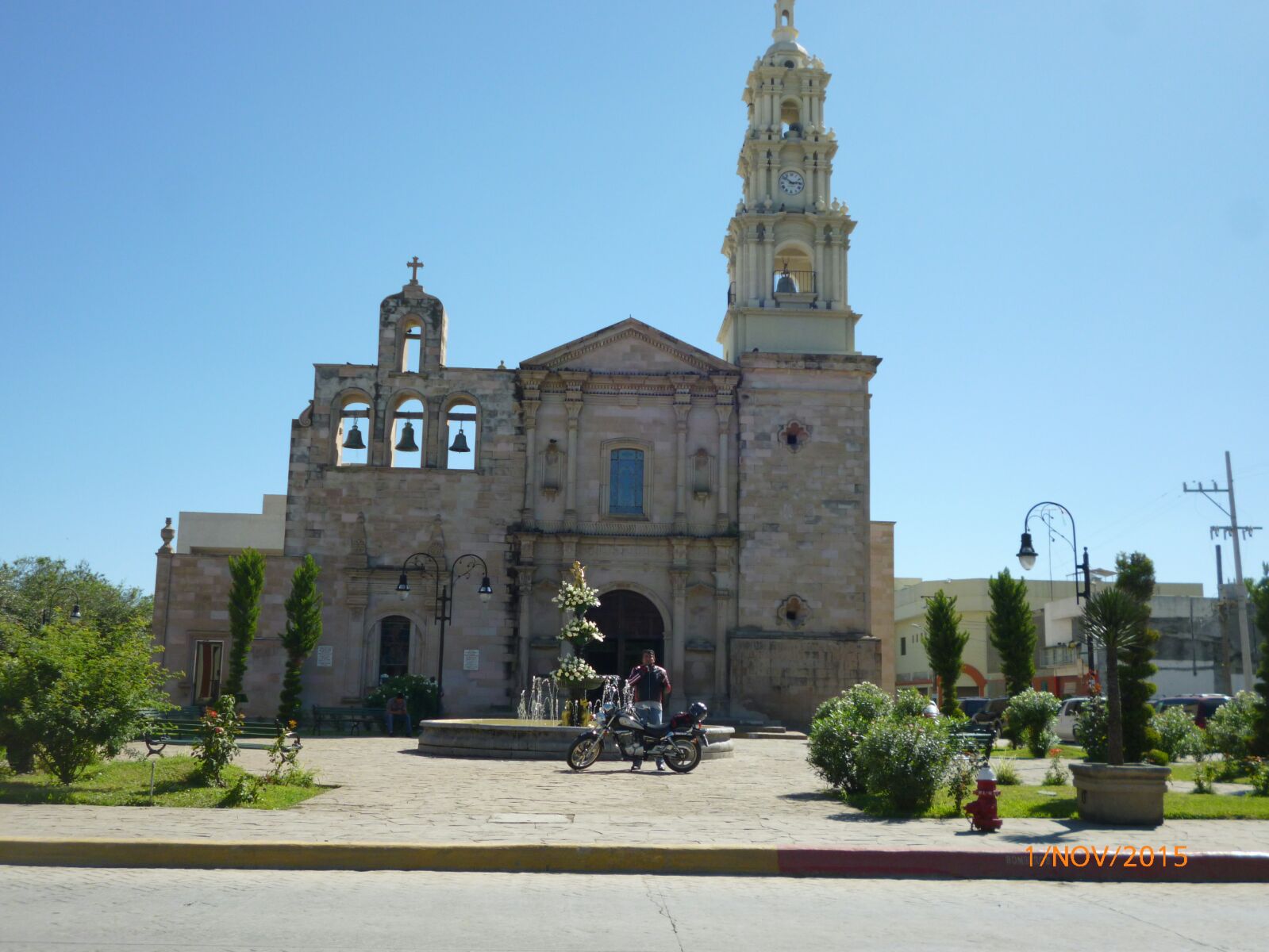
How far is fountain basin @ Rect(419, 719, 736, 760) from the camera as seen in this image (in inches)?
856

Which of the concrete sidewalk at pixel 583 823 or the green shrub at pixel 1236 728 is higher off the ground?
the green shrub at pixel 1236 728

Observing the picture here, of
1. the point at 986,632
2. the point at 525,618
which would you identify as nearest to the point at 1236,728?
the point at 525,618

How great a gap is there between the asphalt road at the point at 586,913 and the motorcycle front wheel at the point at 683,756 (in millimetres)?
9127

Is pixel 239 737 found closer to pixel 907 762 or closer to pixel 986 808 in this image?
pixel 907 762

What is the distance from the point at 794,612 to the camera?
34.1 meters

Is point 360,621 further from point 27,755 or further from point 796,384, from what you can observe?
point 27,755

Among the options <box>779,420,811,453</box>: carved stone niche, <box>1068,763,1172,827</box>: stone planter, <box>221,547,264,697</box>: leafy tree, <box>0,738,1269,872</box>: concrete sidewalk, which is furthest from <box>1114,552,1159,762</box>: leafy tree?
<box>221,547,264,697</box>: leafy tree

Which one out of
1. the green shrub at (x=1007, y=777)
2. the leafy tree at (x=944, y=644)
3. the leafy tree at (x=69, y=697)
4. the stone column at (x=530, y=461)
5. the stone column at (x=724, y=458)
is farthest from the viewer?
the leafy tree at (x=944, y=644)

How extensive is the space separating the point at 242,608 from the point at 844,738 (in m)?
21.6

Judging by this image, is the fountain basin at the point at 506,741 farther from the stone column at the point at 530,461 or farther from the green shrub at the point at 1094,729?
the stone column at the point at 530,461

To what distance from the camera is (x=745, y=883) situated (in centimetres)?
998

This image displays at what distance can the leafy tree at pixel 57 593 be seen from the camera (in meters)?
55.6

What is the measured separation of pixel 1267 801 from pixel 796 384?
846 inches

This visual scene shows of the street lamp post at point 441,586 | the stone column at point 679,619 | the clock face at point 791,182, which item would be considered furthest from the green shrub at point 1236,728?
the clock face at point 791,182
